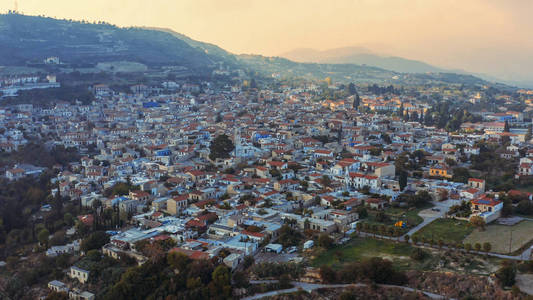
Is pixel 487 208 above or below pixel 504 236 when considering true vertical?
above

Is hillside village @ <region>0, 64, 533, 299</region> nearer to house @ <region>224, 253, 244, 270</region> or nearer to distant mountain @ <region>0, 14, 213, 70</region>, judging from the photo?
house @ <region>224, 253, 244, 270</region>

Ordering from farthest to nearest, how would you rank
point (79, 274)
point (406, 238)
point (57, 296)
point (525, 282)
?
point (406, 238) < point (79, 274) < point (57, 296) < point (525, 282)

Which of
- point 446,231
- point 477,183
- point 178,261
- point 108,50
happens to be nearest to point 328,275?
point 178,261

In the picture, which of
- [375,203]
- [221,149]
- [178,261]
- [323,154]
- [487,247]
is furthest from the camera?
[323,154]

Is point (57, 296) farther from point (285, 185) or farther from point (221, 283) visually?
point (285, 185)

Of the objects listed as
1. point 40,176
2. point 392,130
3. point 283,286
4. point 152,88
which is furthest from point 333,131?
point 152,88

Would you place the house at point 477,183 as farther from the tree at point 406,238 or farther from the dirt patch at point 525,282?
the dirt patch at point 525,282
